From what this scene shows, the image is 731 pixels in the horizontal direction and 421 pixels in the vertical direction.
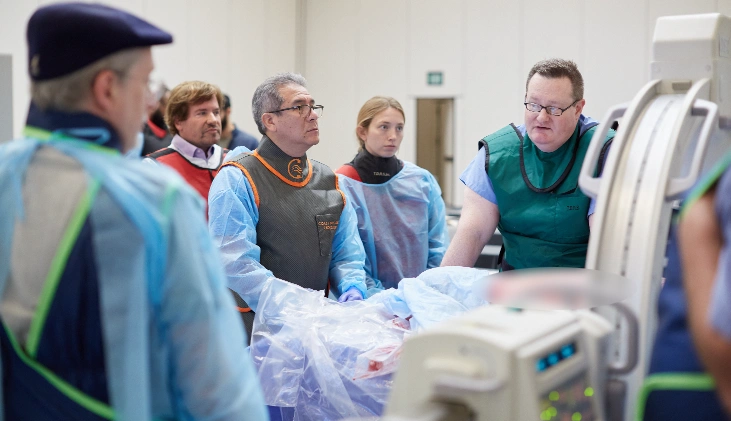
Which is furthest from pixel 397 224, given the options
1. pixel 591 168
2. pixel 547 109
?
pixel 591 168

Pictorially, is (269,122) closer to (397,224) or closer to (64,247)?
(397,224)

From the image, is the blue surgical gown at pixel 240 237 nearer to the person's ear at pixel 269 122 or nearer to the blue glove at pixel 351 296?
the blue glove at pixel 351 296

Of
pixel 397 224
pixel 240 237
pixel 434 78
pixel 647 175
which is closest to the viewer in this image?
pixel 647 175

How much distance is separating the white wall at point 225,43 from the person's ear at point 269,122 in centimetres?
296

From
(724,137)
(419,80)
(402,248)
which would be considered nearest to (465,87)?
(419,80)

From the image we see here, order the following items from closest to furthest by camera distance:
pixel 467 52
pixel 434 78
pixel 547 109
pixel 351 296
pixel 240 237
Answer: pixel 547 109, pixel 240 237, pixel 351 296, pixel 467 52, pixel 434 78

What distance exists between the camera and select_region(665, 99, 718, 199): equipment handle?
Answer: 1.57 meters

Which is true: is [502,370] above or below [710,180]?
below

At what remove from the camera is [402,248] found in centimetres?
371

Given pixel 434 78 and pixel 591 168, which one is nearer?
pixel 591 168

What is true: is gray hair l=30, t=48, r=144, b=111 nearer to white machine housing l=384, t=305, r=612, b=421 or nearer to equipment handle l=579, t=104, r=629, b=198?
white machine housing l=384, t=305, r=612, b=421

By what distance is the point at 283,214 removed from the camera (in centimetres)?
300

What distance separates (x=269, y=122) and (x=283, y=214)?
1.39 ft

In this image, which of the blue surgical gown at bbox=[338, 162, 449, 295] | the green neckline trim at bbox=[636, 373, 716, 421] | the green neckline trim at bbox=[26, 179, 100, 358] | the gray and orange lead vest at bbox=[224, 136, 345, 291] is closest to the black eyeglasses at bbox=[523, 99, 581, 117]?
the gray and orange lead vest at bbox=[224, 136, 345, 291]
